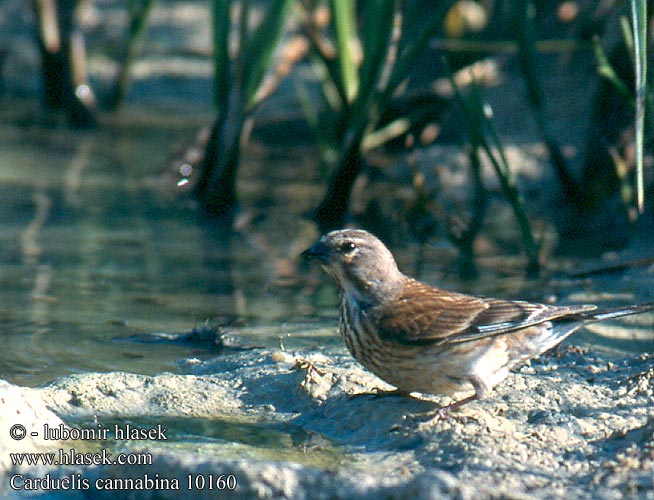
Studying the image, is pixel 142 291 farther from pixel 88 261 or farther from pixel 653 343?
pixel 653 343

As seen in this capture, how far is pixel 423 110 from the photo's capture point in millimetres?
9336

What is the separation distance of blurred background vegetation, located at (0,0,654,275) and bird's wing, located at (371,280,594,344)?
781 mm

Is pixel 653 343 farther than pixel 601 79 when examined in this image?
No

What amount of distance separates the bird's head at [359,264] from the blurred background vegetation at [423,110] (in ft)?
3.93

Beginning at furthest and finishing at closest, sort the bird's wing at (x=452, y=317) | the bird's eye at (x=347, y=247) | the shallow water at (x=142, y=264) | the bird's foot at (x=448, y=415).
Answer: the shallow water at (x=142, y=264) < the bird's eye at (x=347, y=247) < the bird's wing at (x=452, y=317) < the bird's foot at (x=448, y=415)

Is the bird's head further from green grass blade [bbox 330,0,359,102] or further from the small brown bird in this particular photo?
green grass blade [bbox 330,0,359,102]

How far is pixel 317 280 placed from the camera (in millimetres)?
Answer: 6840

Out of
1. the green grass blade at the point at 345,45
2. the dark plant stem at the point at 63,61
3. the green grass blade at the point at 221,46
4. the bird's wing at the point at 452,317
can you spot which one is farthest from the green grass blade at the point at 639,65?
the dark plant stem at the point at 63,61

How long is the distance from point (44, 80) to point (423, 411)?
25.2 ft

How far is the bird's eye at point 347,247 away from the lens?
16.2ft

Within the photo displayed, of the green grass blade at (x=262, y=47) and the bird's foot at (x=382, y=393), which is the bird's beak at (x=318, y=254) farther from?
the green grass blade at (x=262, y=47)

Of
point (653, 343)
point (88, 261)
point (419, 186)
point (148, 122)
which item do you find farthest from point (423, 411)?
point (148, 122)

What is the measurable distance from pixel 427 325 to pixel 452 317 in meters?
0.17

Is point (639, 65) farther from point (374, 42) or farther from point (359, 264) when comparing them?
point (374, 42)
